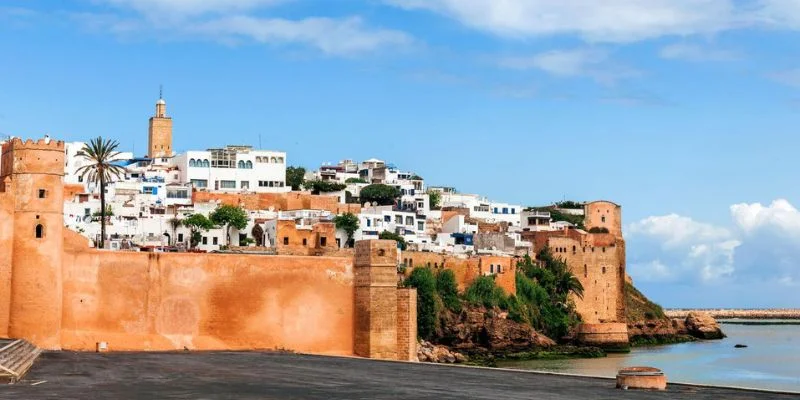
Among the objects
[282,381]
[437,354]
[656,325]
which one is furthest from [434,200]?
[282,381]

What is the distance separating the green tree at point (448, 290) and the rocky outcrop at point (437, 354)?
4091 mm

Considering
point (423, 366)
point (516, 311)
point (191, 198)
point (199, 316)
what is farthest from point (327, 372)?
point (191, 198)

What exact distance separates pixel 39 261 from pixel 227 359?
5307mm

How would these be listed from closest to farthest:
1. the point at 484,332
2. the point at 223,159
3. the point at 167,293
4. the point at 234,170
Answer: the point at 167,293
the point at 484,332
the point at 234,170
the point at 223,159

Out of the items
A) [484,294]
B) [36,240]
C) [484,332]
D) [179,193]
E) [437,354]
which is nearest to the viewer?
A: [36,240]

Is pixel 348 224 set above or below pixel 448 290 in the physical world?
above

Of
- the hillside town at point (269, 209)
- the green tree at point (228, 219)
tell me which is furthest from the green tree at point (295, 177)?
the green tree at point (228, 219)

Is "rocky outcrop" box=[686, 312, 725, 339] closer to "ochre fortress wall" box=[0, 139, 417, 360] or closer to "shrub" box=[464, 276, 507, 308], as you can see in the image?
"shrub" box=[464, 276, 507, 308]

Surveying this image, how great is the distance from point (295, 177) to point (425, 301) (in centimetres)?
2951

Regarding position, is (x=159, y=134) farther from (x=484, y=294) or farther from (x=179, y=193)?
(x=484, y=294)

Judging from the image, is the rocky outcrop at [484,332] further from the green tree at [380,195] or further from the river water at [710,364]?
the green tree at [380,195]

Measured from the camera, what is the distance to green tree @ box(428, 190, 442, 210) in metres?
86.8

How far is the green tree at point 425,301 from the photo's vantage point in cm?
5716

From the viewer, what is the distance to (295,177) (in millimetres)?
Result: 85250
